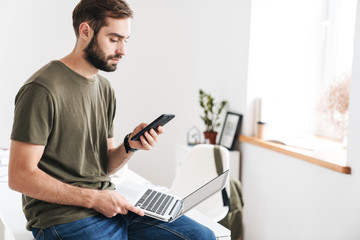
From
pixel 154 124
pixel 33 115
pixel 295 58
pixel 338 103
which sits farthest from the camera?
pixel 295 58

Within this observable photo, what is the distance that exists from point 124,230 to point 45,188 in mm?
318

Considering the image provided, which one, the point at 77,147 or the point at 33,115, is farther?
the point at 77,147

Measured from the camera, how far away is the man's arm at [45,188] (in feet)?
3.77

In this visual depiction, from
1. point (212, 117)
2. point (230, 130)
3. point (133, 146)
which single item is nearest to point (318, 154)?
point (230, 130)

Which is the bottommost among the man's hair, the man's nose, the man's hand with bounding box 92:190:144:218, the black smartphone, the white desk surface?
the white desk surface

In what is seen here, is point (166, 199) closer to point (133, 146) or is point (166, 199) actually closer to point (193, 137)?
point (133, 146)

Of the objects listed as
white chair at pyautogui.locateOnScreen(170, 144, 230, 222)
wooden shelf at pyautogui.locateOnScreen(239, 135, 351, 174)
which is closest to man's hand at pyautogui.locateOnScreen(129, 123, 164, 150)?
white chair at pyautogui.locateOnScreen(170, 144, 230, 222)

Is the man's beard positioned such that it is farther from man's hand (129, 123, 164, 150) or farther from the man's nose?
man's hand (129, 123, 164, 150)

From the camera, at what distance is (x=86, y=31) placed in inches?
51.5

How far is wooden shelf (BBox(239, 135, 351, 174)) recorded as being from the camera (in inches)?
83.9

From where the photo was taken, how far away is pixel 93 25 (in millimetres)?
1302

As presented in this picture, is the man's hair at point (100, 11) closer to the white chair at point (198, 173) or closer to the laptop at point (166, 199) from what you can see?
the laptop at point (166, 199)

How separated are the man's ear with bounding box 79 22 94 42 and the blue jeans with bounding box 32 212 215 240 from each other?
1.87ft

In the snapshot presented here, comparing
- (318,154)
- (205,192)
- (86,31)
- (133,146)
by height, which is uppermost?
(86,31)
